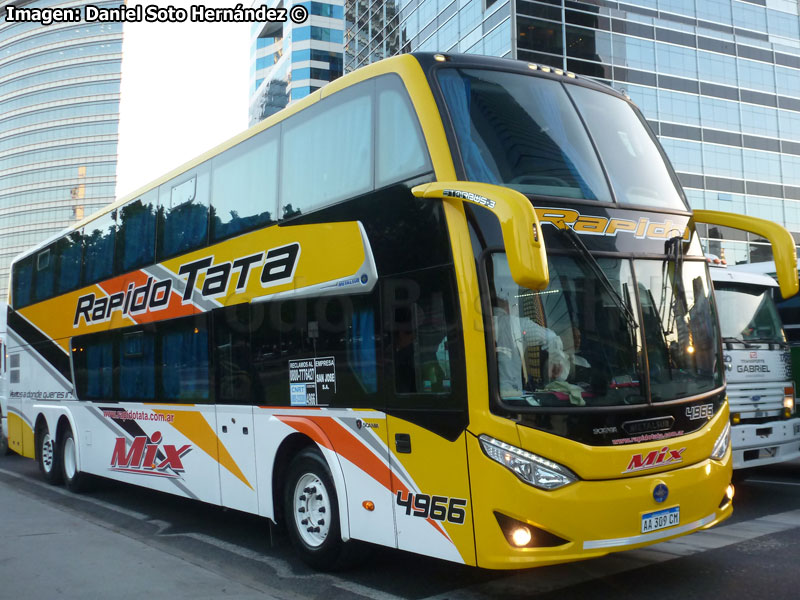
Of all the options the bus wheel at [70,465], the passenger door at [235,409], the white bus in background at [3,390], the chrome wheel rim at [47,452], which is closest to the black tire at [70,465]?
the bus wheel at [70,465]

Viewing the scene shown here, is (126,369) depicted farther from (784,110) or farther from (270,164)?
(784,110)

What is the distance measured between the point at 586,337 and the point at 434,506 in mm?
1622

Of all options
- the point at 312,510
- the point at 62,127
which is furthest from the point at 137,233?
the point at 62,127

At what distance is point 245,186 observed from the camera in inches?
331

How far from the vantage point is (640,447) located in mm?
5453

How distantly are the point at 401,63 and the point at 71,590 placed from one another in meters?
4.91

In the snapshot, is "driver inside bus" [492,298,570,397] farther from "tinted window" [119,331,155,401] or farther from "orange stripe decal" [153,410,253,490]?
"tinted window" [119,331,155,401]

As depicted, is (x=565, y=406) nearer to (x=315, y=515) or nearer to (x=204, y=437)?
(x=315, y=515)

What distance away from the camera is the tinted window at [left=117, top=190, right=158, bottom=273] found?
10.4 meters

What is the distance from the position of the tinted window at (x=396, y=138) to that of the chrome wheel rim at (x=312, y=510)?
2739 millimetres

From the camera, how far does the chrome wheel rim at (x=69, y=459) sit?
1276 cm

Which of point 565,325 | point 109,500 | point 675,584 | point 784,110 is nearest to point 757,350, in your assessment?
point 675,584

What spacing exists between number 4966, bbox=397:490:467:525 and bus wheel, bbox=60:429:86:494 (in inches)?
330

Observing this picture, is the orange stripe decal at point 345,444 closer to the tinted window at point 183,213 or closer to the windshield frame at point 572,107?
the windshield frame at point 572,107
